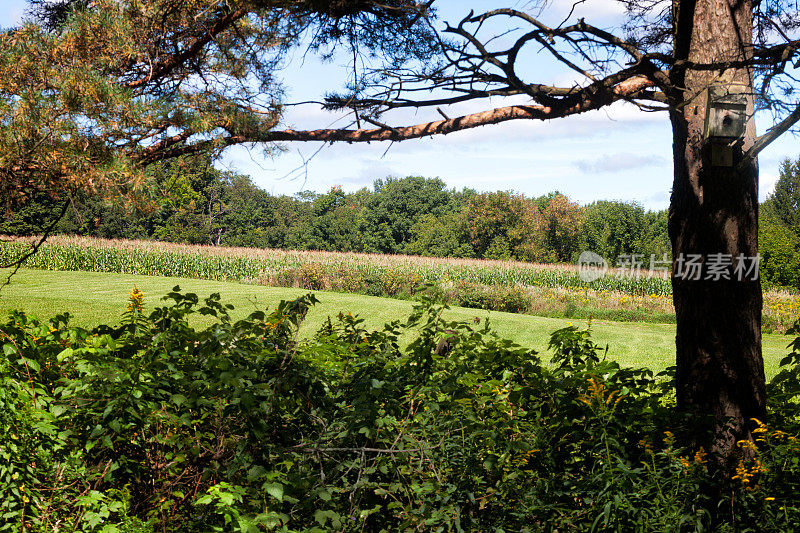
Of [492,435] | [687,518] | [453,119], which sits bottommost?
[687,518]

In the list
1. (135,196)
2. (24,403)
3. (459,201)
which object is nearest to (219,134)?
(135,196)

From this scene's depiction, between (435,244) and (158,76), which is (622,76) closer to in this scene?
(158,76)

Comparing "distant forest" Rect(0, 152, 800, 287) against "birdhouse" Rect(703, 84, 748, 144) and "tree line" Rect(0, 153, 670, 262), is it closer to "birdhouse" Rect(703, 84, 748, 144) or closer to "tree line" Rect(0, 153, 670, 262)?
"tree line" Rect(0, 153, 670, 262)

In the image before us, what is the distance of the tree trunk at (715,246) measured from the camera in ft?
9.95

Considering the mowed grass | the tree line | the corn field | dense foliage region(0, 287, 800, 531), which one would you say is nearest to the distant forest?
the tree line

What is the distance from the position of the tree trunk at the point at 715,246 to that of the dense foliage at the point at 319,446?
0.84ft

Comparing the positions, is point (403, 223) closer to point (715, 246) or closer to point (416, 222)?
point (416, 222)

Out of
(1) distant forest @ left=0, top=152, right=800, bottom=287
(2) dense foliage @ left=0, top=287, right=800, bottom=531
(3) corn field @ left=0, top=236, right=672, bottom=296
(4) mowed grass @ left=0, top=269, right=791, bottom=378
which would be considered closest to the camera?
(2) dense foliage @ left=0, top=287, right=800, bottom=531

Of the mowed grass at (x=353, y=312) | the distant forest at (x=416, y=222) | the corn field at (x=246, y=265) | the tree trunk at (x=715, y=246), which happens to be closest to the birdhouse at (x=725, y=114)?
the tree trunk at (x=715, y=246)

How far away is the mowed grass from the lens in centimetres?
916

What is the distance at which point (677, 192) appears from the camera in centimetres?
332

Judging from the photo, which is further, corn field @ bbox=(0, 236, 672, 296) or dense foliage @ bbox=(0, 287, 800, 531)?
corn field @ bbox=(0, 236, 672, 296)

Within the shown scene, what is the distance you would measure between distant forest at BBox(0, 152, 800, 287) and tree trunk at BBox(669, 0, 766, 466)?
22.8 meters

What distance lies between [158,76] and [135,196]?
1215 millimetres
